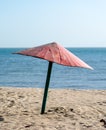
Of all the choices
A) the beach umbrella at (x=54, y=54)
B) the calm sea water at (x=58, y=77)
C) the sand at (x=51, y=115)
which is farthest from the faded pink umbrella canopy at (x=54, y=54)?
the calm sea water at (x=58, y=77)

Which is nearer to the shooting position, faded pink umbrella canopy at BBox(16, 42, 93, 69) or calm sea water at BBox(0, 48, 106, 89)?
faded pink umbrella canopy at BBox(16, 42, 93, 69)

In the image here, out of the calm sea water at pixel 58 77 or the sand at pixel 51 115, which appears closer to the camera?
the sand at pixel 51 115

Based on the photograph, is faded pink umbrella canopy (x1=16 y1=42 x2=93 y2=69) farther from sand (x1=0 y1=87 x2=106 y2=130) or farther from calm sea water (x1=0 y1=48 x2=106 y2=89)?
calm sea water (x1=0 y1=48 x2=106 y2=89)

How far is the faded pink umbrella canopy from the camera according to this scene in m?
8.90

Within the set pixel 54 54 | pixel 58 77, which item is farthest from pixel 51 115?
pixel 58 77

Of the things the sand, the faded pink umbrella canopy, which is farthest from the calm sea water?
the faded pink umbrella canopy

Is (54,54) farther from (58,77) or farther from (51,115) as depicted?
(58,77)

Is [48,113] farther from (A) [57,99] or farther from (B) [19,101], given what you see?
(A) [57,99]

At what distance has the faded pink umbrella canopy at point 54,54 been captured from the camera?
350 inches

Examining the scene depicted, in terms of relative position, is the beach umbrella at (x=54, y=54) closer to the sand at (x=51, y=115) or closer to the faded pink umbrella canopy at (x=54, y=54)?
the faded pink umbrella canopy at (x=54, y=54)

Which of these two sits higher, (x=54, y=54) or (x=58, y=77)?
(x=54, y=54)

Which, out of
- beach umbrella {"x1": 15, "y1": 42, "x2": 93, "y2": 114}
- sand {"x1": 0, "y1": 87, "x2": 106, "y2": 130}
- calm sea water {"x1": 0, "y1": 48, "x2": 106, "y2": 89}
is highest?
beach umbrella {"x1": 15, "y1": 42, "x2": 93, "y2": 114}

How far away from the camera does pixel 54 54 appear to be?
29.9 ft

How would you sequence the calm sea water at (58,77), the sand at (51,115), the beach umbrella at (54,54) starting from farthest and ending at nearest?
the calm sea water at (58,77)
the beach umbrella at (54,54)
the sand at (51,115)
